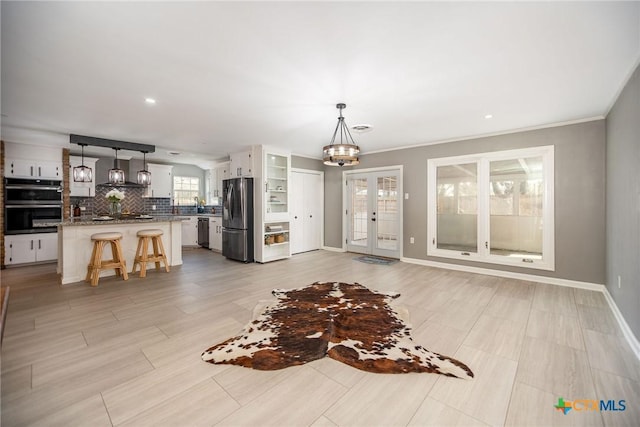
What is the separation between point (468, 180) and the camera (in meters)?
5.23

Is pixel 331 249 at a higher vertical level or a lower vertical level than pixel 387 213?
lower

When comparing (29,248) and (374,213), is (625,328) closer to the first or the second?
(374,213)

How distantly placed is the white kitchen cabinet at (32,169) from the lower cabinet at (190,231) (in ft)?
9.53

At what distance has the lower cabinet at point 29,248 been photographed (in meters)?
5.28

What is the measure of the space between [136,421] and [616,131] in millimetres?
5423

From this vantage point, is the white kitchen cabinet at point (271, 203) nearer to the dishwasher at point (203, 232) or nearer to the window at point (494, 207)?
the dishwasher at point (203, 232)

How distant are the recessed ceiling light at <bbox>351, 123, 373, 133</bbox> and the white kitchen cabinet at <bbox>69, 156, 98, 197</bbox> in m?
6.25

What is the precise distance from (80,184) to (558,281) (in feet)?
32.0

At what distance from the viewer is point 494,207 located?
4.92 meters

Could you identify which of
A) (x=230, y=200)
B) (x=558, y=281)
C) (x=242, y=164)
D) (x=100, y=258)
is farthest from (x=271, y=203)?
(x=558, y=281)

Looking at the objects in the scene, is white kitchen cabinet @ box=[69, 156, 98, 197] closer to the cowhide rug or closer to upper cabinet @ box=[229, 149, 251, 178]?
upper cabinet @ box=[229, 149, 251, 178]

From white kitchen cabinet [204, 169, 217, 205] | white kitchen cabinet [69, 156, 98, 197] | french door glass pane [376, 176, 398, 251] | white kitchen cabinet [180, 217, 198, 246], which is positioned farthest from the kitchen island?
french door glass pane [376, 176, 398, 251]

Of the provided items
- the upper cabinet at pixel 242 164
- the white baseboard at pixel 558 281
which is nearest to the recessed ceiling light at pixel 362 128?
the upper cabinet at pixel 242 164

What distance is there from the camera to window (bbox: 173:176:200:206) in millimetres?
8297
